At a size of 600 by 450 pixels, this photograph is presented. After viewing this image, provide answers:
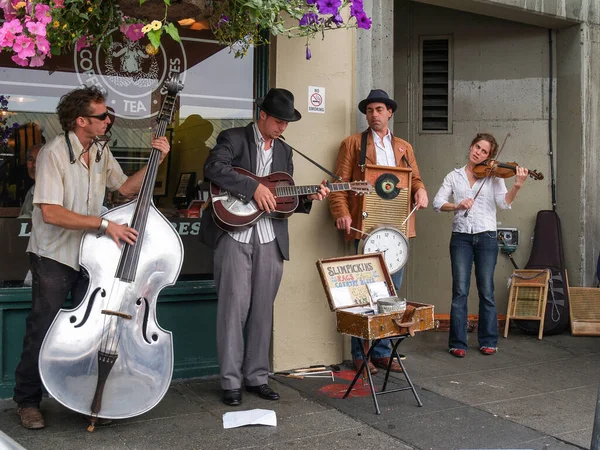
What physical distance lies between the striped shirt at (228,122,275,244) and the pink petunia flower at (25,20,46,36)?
1761 mm

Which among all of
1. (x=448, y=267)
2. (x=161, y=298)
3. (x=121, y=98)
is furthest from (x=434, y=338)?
(x=121, y=98)

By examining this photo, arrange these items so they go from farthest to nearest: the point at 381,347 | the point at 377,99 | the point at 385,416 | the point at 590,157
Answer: the point at 590,157, the point at 381,347, the point at 377,99, the point at 385,416

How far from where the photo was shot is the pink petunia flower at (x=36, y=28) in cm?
334

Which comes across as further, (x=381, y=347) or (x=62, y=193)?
(x=381, y=347)

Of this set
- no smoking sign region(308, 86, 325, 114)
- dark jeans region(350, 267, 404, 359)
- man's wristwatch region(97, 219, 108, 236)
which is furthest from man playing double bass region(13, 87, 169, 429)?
dark jeans region(350, 267, 404, 359)

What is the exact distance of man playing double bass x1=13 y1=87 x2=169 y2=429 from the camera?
400cm

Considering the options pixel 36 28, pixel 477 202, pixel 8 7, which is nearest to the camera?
pixel 36 28

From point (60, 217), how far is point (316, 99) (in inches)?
93.3

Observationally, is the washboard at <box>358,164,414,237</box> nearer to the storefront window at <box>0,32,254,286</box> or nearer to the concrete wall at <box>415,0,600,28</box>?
the storefront window at <box>0,32,254,286</box>

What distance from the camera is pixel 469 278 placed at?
20.0ft

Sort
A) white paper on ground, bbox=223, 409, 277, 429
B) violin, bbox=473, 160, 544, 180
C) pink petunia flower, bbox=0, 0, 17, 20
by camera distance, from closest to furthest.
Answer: pink petunia flower, bbox=0, 0, 17, 20
white paper on ground, bbox=223, 409, 277, 429
violin, bbox=473, 160, 544, 180

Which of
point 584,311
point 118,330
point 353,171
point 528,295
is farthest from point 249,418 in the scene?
point 584,311

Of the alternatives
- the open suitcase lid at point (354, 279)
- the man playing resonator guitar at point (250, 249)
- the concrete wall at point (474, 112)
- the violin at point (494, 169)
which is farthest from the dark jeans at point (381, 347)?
the concrete wall at point (474, 112)

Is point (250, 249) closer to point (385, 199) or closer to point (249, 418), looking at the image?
point (249, 418)
